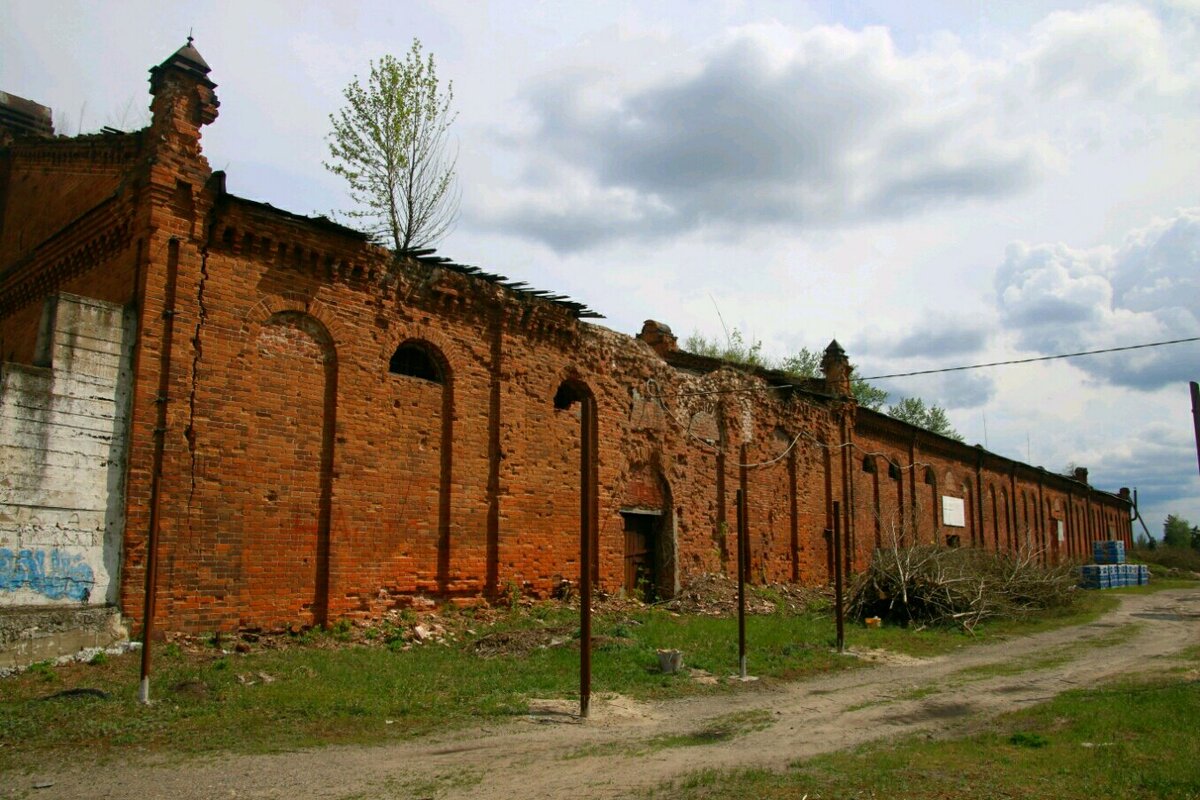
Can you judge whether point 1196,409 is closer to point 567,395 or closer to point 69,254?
point 567,395

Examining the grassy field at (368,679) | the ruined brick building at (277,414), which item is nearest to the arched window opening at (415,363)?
the ruined brick building at (277,414)

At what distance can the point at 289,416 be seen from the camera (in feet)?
43.2

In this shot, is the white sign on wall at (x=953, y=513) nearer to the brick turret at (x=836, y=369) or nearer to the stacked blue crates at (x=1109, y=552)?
the stacked blue crates at (x=1109, y=552)

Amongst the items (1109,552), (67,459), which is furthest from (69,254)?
(1109,552)

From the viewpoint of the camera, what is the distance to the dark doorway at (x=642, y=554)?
63.5 ft

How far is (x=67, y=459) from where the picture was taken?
10.9m

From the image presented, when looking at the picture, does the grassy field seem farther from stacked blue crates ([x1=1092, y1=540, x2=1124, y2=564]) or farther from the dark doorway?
stacked blue crates ([x1=1092, y1=540, x2=1124, y2=564])

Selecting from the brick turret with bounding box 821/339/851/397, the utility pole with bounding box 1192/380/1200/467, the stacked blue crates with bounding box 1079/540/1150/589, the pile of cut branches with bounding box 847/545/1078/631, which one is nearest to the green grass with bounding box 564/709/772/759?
the utility pole with bounding box 1192/380/1200/467

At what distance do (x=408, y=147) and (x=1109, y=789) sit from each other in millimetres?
22288

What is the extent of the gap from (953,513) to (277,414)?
102 feet

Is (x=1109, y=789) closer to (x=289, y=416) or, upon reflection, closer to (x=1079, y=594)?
(x=289, y=416)

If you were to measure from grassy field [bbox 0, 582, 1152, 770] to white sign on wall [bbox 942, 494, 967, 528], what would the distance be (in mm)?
20535

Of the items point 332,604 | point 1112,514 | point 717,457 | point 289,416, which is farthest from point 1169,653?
point 1112,514

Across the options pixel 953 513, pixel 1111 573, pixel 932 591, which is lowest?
pixel 1111 573
